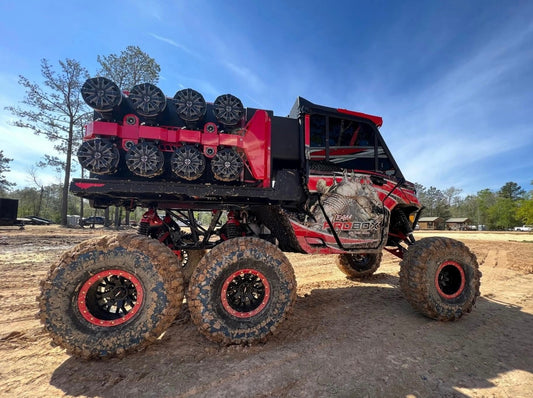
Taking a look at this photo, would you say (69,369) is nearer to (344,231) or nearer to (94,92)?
(94,92)

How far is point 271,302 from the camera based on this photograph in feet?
11.2

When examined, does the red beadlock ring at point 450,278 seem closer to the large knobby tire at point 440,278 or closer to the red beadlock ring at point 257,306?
the large knobby tire at point 440,278

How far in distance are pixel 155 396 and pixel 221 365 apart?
2.32 feet

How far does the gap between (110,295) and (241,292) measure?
1.62 metres

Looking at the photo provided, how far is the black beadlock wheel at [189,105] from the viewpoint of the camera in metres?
3.49

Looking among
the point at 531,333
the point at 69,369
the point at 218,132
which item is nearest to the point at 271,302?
the point at 69,369

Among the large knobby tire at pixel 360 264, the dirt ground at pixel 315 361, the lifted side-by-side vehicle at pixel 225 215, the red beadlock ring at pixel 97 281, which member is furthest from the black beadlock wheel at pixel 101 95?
the large knobby tire at pixel 360 264

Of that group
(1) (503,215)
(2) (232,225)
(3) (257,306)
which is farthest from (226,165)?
(1) (503,215)

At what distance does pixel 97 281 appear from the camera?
305 centimetres

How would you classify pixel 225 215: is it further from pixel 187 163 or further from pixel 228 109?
pixel 228 109

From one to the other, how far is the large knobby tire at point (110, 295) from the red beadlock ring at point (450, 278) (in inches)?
162

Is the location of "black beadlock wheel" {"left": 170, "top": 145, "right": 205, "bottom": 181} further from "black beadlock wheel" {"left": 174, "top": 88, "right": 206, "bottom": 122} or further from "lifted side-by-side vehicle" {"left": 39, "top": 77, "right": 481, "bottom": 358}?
"black beadlock wheel" {"left": 174, "top": 88, "right": 206, "bottom": 122}

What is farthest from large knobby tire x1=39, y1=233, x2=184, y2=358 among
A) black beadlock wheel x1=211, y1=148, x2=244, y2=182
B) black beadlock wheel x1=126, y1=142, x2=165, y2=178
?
black beadlock wheel x1=211, y1=148, x2=244, y2=182

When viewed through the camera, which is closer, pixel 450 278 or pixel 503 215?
pixel 450 278
